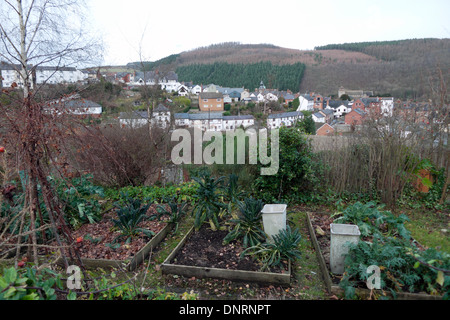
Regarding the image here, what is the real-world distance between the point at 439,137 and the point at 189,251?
6779mm

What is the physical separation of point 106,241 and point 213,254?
1984mm

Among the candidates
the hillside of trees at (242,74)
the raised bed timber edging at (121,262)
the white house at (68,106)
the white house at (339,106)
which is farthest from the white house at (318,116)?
the raised bed timber edging at (121,262)

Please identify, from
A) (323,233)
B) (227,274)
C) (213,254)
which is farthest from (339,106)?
(227,274)

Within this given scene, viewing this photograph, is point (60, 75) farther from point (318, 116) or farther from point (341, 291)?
point (318, 116)

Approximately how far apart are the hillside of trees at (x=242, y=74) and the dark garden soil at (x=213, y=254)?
54.8 m

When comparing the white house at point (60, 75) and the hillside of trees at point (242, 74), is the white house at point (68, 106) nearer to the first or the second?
the white house at point (60, 75)

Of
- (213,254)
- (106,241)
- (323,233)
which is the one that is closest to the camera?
(213,254)

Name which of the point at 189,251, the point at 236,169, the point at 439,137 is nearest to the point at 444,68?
the point at 439,137

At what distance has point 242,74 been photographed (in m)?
65.9

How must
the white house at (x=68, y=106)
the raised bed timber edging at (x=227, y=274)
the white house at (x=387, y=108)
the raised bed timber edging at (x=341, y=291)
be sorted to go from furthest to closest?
the white house at (x=387, y=108) → the raised bed timber edging at (x=227, y=274) → the white house at (x=68, y=106) → the raised bed timber edging at (x=341, y=291)

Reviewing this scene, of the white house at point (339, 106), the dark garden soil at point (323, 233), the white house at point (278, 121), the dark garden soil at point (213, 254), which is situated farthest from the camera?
the white house at point (339, 106)

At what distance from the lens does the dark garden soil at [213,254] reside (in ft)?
13.0
